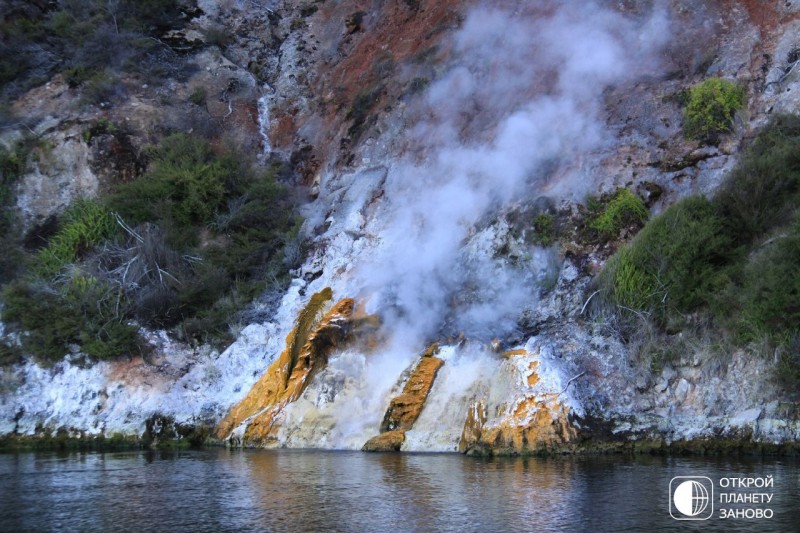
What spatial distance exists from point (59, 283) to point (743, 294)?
17.6m

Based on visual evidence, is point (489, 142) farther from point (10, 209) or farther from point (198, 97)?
point (10, 209)

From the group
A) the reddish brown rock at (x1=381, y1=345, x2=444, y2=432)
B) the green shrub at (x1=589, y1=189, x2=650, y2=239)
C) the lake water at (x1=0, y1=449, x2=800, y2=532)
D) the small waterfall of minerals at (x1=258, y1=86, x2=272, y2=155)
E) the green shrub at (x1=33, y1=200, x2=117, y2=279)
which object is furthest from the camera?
the small waterfall of minerals at (x1=258, y1=86, x2=272, y2=155)

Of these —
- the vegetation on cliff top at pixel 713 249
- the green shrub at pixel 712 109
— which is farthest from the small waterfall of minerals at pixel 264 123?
the vegetation on cliff top at pixel 713 249

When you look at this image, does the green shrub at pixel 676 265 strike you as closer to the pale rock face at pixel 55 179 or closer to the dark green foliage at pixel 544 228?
the dark green foliage at pixel 544 228

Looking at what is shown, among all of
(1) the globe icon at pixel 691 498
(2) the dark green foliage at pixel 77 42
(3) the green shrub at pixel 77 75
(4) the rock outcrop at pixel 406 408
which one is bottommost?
(1) the globe icon at pixel 691 498

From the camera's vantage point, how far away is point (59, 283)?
72.9 ft

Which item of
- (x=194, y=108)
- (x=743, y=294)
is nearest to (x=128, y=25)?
(x=194, y=108)

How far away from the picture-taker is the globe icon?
960cm

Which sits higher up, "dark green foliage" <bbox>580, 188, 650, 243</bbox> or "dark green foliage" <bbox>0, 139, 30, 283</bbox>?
"dark green foliage" <bbox>0, 139, 30, 283</bbox>

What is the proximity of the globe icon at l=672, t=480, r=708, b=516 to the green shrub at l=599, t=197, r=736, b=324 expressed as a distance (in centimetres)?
615

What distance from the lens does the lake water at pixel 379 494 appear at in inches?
363

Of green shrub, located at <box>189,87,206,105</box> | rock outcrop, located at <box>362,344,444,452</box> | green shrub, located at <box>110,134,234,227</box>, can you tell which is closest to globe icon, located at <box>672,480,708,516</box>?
rock outcrop, located at <box>362,344,444,452</box>

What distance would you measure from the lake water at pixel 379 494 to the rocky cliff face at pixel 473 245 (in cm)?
173

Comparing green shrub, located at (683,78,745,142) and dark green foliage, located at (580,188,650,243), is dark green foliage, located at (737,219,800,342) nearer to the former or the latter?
dark green foliage, located at (580,188,650,243)
